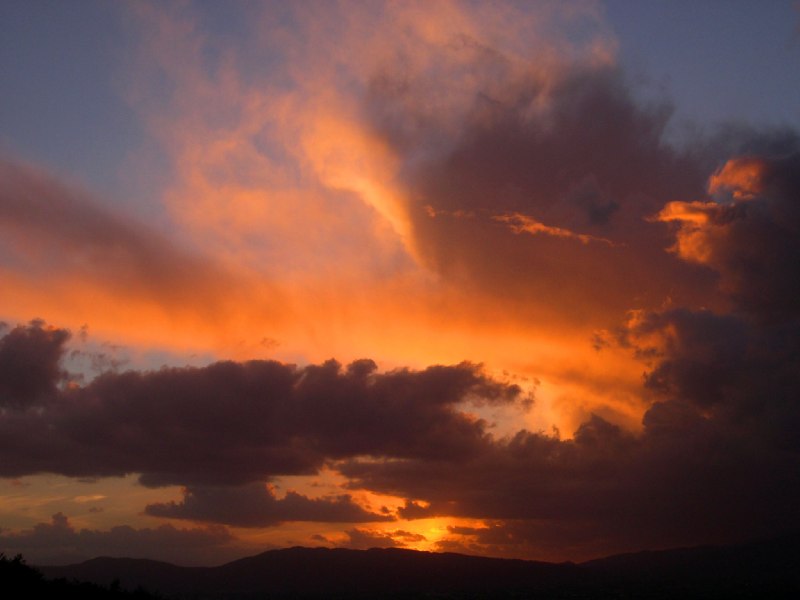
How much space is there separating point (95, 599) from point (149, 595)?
10.6m

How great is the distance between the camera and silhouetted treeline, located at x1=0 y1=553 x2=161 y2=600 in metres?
58.2

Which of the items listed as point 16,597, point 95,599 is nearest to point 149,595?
point 95,599

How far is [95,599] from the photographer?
6338 centimetres

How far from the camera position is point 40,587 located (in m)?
A: 60.9

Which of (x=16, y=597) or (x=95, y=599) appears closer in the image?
(x=16, y=597)

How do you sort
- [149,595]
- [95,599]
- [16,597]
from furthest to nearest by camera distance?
[149,595] → [95,599] → [16,597]

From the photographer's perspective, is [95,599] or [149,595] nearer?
[95,599]

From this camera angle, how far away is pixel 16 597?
185ft

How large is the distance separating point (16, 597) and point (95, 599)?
8.42 meters

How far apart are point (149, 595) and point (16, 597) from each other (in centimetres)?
1880

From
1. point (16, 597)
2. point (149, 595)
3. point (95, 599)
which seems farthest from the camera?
point (149, 595)

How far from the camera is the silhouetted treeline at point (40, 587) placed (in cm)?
5822

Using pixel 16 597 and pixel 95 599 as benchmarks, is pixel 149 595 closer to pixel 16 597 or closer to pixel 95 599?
pixel 95 599
